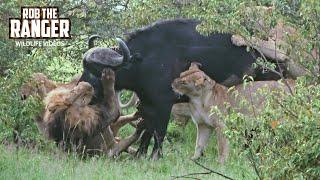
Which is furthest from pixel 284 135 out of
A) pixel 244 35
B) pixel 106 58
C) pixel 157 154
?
pixel 106 58

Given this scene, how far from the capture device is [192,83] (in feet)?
37.2

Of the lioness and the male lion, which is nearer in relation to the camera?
the male lion

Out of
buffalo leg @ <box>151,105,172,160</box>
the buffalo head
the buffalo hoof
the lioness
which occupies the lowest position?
the buffalo hoof

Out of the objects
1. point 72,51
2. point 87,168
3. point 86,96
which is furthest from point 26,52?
point 87,168

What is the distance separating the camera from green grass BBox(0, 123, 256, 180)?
9039 millimetres

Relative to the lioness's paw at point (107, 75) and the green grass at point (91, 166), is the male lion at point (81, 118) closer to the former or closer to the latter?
the lioness's paw at point (107, 75)

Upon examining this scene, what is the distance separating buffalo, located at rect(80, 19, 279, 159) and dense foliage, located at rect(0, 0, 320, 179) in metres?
0.56

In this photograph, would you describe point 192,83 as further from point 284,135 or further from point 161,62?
point 284,135

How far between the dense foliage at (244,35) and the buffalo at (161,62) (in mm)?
556

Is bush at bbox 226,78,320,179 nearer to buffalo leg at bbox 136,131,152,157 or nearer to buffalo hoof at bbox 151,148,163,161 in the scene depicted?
buffalo hoof at bbox 151,148,163,161

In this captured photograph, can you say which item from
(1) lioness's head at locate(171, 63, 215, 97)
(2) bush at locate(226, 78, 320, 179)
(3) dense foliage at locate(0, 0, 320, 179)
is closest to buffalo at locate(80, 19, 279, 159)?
(1) lioness's head at locate(171, 63, 215, 97)

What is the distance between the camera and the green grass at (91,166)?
29.7 ft

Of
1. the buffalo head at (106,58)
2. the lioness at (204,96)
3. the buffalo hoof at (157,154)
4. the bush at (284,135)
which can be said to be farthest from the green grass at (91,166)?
the bush at (284,135)

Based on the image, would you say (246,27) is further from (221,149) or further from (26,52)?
(26,52)
